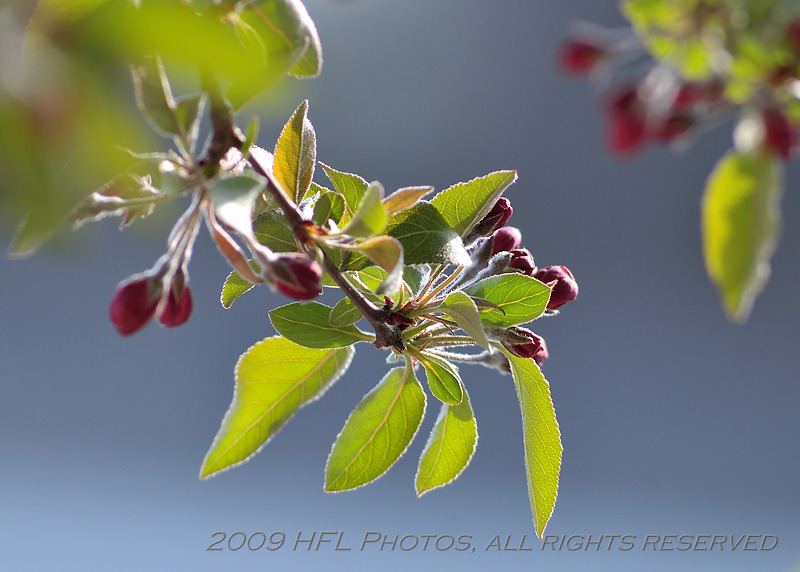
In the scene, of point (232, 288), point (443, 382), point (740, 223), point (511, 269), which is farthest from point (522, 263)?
point (740, 223)

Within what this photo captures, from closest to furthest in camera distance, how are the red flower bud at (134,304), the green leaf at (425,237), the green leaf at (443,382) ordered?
the red flower bud at (134,304) < the green leaf at (425,237) < the green leaf at (443,382)

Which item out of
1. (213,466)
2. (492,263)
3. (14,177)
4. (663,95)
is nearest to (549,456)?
(492,263)

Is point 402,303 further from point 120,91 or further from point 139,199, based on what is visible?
point 120,91

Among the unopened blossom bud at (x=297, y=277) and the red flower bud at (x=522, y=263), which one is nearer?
the unopened blossom bud at (x=297, y=277)

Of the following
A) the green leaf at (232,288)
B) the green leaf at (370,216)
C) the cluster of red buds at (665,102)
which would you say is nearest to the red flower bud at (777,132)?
the cluster of red buds at (665,102)

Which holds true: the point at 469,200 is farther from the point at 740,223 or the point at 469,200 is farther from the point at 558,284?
the point at 740,223

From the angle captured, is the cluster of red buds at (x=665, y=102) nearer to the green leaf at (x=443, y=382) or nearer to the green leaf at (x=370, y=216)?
the green leaf at (x=370, y=216)
